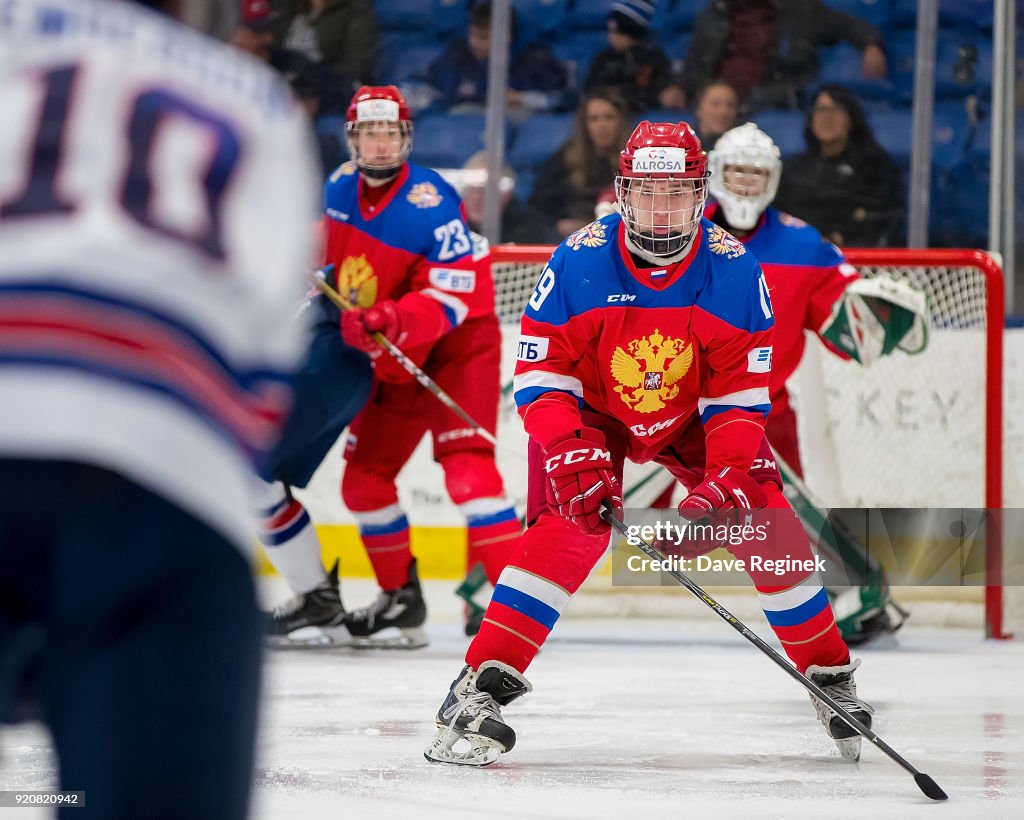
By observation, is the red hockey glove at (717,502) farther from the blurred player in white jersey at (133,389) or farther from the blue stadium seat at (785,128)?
the blue stadium seat at (785,128)

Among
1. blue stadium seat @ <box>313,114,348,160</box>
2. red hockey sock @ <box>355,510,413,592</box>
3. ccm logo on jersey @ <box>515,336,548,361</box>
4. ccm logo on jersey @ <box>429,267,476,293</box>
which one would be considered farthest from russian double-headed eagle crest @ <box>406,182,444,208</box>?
ccm logo on jersey @ <box>515,336,548,361</box>

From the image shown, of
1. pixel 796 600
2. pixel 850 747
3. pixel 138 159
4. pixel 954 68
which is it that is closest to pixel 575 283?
pixel 796 600

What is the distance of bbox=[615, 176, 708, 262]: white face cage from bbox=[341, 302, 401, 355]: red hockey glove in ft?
4.10

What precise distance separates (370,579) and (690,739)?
201cm

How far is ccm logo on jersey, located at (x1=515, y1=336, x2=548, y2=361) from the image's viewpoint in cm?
243

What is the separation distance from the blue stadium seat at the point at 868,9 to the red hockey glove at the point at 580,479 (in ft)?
9.31

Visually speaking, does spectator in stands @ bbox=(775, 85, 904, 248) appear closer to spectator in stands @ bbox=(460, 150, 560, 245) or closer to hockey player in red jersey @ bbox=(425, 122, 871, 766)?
spectator in stands @ bbox=(460, 150, 560, 245)

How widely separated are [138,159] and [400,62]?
413 cm

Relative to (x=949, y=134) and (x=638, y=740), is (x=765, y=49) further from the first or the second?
(x=638, y=740)

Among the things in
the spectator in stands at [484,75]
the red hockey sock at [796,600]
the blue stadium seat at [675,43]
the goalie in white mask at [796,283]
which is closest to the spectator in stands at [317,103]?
the spectator in stands at [484,75]

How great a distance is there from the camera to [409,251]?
3775 millimetres

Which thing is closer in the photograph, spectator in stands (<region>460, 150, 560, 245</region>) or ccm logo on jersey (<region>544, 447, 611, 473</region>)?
ccm logo on jersey (<region>544, 447, 611, 473</region>)

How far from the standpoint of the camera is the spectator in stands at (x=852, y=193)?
179 inches

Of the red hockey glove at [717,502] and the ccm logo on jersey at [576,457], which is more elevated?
the ccm logo on jersey at [576,457]
